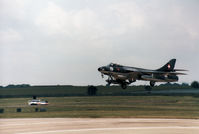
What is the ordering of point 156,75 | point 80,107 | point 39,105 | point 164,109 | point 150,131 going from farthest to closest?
point 39,105 < point 80,107 < point 164,109 < point 156,75 < point 150,131

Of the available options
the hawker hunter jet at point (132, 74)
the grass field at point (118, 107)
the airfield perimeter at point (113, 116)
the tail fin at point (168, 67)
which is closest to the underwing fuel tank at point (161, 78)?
the hawker hunter jet at point (132, 74)

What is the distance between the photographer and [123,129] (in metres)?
63.7

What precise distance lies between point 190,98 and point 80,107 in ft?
166

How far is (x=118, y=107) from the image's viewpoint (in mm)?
116000

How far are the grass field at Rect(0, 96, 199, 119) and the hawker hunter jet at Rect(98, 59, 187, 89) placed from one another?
24.9m

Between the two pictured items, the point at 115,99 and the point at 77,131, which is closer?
the point at 77,131

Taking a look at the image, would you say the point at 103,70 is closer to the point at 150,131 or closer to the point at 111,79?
the point at 111,79

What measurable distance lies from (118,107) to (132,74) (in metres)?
48.1

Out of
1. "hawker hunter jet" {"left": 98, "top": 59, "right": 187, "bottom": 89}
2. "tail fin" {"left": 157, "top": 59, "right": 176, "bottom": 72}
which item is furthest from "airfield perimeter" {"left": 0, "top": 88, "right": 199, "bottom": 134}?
"tail fin" {"left": 157, "top": 59, "right": 176, "bottom": 72}

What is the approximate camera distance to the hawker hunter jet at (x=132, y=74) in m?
68.1

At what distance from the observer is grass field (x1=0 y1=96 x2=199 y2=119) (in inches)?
3900

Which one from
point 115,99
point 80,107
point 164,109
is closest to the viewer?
point 164,109

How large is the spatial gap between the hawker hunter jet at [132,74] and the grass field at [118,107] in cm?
2487

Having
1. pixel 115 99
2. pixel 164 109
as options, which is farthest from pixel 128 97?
pixel 164 109
